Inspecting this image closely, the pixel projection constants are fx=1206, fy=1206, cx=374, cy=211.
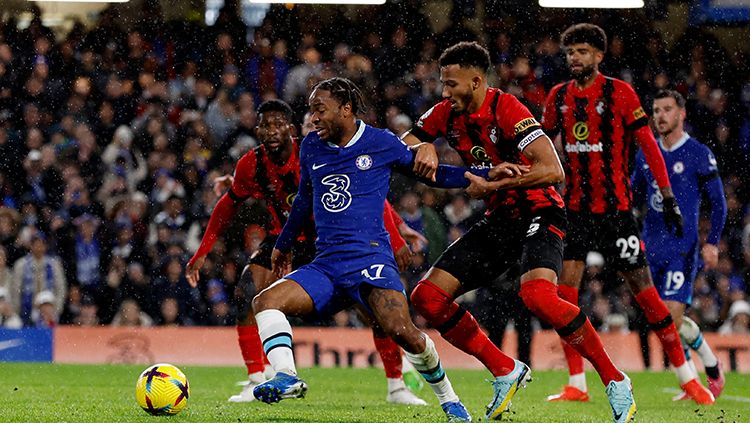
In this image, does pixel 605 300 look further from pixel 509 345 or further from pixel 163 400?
pixel 163 400

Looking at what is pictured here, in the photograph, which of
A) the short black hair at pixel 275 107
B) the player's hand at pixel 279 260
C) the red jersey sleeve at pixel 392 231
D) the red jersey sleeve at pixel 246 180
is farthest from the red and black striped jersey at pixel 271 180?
the player's hand at pixel 279 260

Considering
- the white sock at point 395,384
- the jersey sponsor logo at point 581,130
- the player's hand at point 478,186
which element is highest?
the jersey sponsor logo at point 581,130

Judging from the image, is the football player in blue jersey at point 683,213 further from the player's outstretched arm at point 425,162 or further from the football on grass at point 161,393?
the football on grass at point 161,393

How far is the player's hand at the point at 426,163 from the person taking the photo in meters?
6.25

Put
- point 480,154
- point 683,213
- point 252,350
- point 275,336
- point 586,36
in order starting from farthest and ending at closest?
point 683,213, point 252,350, point 586,36, point 480,154, point 275,336

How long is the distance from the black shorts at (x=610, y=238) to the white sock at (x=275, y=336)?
3.04 meters

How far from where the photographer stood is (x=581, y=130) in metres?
8.41

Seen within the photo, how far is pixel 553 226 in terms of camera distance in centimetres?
665

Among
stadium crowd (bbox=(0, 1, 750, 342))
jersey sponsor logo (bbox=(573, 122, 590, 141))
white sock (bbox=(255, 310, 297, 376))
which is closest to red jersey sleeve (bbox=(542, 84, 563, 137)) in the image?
jersey sponsor logo (bbox=(573, 122, 590, 141))

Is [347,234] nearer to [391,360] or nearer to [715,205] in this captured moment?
[391,360]

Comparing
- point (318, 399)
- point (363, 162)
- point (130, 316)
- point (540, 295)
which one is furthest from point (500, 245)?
point (130, 316)

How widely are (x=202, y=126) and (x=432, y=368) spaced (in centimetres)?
934

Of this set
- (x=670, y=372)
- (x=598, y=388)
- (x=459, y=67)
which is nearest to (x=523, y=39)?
(x=670, y=372)

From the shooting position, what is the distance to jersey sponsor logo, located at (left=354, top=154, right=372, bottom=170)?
20.8 feet
